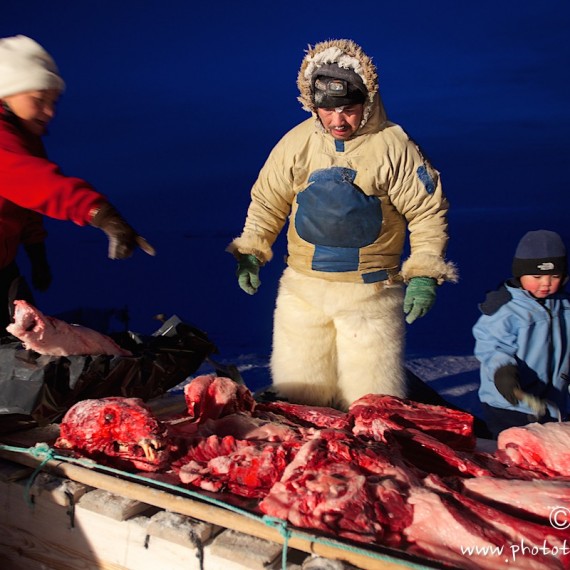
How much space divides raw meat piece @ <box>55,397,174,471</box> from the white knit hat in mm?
1410

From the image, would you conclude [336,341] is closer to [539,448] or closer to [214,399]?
[214,399]

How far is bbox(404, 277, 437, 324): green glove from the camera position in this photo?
134 inches

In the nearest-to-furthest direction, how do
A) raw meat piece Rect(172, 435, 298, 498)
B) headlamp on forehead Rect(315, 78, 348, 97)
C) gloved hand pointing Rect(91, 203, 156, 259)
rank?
raw meat piece Rect(172, 435, 298, 498)
gloved hand pointing Rect(91, 203, 156, 259)
headlamp on forehead Rect(315, 78, 348, 97)

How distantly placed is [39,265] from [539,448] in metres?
2.77

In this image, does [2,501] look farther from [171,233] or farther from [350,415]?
[171,233]

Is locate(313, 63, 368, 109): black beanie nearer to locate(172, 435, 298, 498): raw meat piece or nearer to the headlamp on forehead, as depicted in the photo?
the headlamp on forehead

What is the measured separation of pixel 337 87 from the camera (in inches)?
127

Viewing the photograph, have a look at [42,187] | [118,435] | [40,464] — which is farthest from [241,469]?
[42,187]

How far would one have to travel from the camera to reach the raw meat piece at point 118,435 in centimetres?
237

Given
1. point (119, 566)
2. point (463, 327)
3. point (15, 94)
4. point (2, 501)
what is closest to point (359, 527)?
point (119, 566)

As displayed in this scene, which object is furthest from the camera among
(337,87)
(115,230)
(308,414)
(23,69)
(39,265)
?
(39,265)

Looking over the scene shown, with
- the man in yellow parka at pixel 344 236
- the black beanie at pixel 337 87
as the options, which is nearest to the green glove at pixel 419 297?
the man in yellow parka at pixel 344 236

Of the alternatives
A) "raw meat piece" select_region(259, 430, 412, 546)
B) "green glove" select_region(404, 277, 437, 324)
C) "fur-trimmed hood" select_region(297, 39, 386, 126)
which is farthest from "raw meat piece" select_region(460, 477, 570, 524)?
"fur-trimmed hood" select_region(297, 39, 386, 126)

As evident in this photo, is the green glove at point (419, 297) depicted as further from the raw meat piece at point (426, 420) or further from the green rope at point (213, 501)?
the green rope at point (213, 501)
